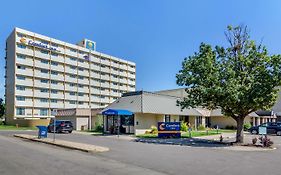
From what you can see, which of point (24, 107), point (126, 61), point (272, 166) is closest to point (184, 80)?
point (272, 166)

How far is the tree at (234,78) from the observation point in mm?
21703

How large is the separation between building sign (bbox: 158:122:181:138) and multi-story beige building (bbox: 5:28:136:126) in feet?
142

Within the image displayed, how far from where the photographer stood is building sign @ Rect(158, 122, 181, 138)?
94.2 feet

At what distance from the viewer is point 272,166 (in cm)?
1261

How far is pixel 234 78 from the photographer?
2233 cm

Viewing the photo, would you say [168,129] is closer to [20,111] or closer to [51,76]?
[20,111]

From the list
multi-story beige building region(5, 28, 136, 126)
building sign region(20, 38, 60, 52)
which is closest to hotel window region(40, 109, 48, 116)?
multi-story beige building region(5, 28, 136, 126)

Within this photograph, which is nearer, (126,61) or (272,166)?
(272,166)

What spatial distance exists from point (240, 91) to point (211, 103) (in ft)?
11.2

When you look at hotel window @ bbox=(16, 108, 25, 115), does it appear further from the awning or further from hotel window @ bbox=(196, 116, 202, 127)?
the awning

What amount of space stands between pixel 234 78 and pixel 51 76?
2577 inches

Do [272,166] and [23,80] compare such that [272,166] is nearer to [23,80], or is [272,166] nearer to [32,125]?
[32,125]

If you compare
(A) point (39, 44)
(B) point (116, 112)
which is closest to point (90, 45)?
(A) point (39, 44)

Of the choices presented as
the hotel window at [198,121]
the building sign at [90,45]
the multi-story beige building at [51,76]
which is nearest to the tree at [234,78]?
the hotel window at [198,121]
